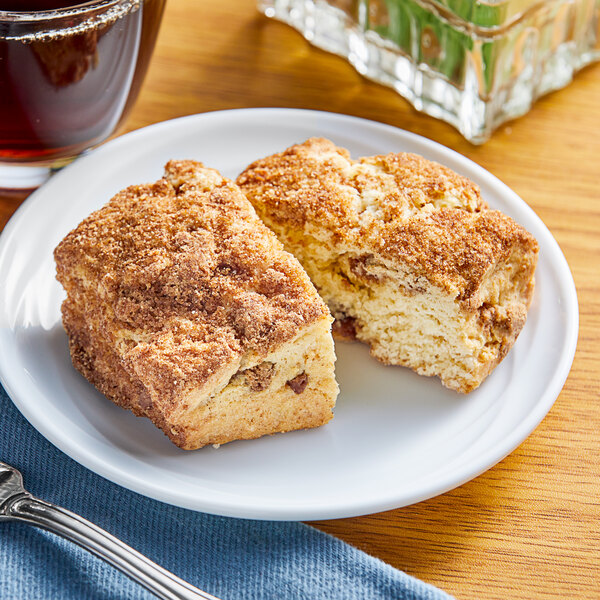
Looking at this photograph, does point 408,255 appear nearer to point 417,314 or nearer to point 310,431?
point 417,314

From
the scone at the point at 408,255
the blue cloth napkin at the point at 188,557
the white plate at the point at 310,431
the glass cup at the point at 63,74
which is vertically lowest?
the blue cloth napkin at the point at 188,557

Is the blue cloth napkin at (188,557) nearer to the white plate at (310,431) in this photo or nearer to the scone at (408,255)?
the white plate at (310,431)

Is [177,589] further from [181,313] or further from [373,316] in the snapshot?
[373,316]

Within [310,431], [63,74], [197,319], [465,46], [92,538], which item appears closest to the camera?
[92,538]

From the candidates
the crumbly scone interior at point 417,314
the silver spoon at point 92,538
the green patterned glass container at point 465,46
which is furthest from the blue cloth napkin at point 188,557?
the green patterned glass container at point 465,46

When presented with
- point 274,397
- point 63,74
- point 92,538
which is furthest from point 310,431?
point 63,74

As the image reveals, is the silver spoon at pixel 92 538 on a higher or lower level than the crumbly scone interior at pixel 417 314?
lower
